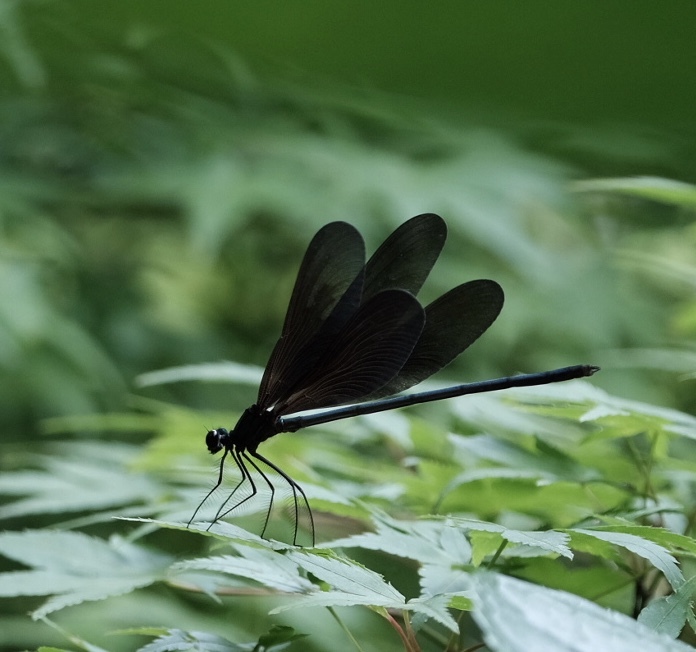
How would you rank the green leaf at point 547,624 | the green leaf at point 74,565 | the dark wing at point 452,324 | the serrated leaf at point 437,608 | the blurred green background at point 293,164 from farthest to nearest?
the blurred green background at point 293,164 → the dark wing at point 452,324 → the green leaf at point 74,565 → the serrated leaf at point 437,608 → the green leaf at point 547,624

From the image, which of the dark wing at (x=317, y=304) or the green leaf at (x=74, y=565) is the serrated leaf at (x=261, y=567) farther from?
the dark wing at (x=317, y=304)

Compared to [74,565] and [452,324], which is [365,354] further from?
[74,565]

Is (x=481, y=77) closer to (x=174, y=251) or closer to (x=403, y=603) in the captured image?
(x=174, y=251)

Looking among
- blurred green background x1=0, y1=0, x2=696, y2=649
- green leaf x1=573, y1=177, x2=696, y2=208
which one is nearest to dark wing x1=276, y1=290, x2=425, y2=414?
green leaf x1=573, y1=177, x2=696, y2=208

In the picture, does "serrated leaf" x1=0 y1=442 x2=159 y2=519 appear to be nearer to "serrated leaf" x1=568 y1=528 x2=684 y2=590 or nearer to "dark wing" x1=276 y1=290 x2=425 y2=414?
"dark wing" x1=276 y1=290 x2=425 y2=414

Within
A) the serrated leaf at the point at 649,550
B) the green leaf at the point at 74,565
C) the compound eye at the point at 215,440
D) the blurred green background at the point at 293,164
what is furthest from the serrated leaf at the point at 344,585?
the blurred green background at the point at 293,164

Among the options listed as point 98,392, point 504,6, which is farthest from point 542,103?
point 98,392
